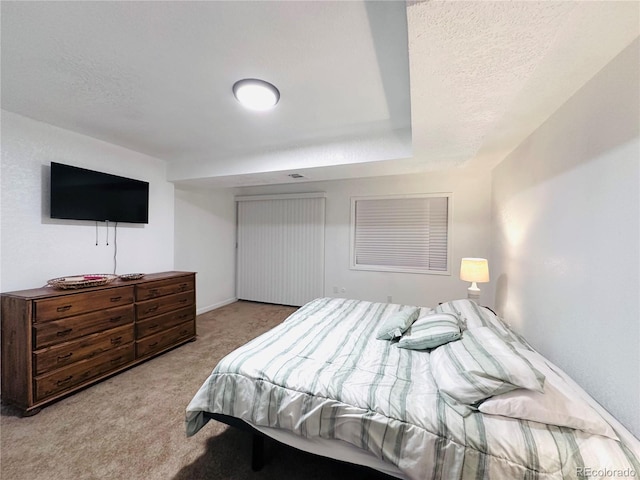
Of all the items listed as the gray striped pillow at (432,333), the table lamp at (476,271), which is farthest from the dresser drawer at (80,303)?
the table lamp at (476,271)

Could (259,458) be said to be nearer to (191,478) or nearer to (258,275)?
(191,478)

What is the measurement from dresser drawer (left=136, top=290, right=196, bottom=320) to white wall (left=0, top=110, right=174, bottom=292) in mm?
698

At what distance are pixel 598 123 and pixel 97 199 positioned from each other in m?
4.10

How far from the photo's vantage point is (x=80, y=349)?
2.11 meters

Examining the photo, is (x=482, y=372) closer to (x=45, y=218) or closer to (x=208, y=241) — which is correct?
(x=45, y=218)

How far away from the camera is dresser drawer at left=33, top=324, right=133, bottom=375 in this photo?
1896 millimetres

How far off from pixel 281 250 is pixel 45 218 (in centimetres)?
306

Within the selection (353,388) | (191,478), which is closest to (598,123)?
(353,388)

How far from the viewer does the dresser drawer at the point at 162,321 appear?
8.52 feet

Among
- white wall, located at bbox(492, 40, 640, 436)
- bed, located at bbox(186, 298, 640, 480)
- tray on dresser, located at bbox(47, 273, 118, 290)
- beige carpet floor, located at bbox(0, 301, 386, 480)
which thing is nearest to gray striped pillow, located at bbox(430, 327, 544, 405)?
bed, located at bbox(186, 298, 640, 480)

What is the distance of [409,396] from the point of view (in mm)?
→ 1215

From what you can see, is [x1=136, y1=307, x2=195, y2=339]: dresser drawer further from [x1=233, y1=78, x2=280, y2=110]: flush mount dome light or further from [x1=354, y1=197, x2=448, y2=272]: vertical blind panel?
[x1=354, y1=197, x2=448, y2=272]: vertical blind panel

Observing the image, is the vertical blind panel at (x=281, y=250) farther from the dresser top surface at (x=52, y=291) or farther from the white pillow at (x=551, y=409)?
the white pillow at (x=551, y=409)

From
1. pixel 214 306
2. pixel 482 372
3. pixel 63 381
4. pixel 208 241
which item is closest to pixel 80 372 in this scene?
pixel 63 381
